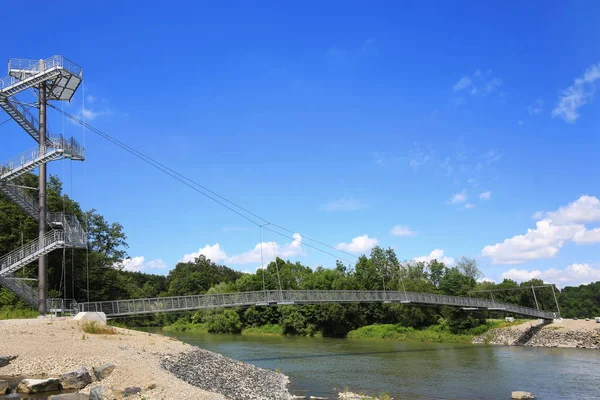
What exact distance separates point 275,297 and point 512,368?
64.5 ft

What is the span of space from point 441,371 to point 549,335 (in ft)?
89.3

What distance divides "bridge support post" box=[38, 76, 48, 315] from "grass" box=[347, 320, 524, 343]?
4317 centimetres

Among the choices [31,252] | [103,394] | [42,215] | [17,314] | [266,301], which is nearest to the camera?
[103,394]

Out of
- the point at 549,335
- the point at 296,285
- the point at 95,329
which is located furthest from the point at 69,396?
the point at 296,285

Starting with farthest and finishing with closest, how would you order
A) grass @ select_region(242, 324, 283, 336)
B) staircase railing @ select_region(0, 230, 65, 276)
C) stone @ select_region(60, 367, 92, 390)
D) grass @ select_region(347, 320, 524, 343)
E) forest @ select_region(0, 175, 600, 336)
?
grass @ select_region(242, 324, 283, 336) < grass @ select_region(347, 320, 524, 343) < forest @ select_region(0, 175, 600, 336) < staircase railing @ select_region(0, 230, 65, 276) < stone @ select_region(60, 367, 92, 390)

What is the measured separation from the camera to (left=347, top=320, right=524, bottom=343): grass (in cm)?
5756

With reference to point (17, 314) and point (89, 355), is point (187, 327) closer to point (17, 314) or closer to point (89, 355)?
point (17, 314)

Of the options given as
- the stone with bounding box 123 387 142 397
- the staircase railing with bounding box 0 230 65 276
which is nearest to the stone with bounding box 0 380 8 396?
the stone with bounding box 123 387 142 397

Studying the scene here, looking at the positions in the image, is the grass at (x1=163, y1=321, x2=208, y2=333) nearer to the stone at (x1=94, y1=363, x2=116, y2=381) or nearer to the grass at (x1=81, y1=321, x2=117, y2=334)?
the grass at (x1=81, y1=321, x2=117, y2=334)

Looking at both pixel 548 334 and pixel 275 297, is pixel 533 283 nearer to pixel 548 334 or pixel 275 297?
pixel 548 334

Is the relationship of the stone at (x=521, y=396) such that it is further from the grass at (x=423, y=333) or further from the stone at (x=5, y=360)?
the grass at (x=423, y=333)

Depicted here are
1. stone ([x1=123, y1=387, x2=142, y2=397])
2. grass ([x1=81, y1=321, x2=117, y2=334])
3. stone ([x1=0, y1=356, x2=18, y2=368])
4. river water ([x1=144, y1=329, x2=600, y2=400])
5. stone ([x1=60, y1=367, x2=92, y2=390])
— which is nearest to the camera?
stone ([x1=123, y1=387, x2=142, y2=397])

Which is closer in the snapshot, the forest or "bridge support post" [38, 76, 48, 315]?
"bridge support post" [38, 76, 48, 315]

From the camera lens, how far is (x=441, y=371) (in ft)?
102
